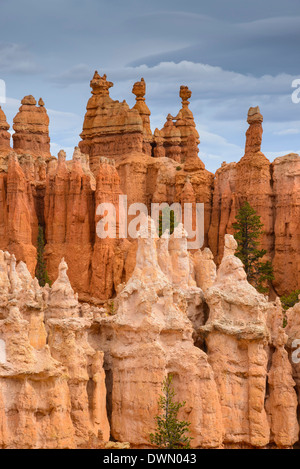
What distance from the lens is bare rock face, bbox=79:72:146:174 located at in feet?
192

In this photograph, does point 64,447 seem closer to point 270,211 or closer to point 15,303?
point 15,303

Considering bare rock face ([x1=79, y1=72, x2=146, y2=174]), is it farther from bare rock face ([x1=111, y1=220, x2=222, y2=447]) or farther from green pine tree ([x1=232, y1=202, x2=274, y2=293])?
bare rock face ([x1=111, y1=220, x2=222, y2=447])

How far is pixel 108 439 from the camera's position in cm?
2216

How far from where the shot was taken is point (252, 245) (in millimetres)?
49094

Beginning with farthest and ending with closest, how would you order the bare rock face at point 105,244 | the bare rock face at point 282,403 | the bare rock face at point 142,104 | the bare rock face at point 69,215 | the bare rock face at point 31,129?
the bare rock face at point 142,104 → the bare rock face at point 31,129 → the bare rock face at point 69,215 → the bare rock face at point 105,244 → the bare rock face at point 282,403

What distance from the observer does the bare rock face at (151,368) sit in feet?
72.5

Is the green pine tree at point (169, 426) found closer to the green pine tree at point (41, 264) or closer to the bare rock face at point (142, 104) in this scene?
the green pine tree at point (41, 264)

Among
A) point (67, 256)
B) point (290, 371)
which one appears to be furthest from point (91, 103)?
point (290, 371)

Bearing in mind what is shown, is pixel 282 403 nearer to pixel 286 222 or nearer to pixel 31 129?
pixel 286 222

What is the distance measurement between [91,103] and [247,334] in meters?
39.9

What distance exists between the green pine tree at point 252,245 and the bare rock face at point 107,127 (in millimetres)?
12477

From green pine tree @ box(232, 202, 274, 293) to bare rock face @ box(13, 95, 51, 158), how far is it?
1839 cm

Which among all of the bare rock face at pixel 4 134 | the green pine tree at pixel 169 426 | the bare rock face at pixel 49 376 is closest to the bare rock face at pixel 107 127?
the bare rock face at pixel 4 134
